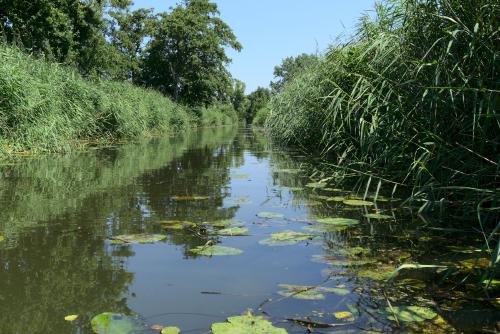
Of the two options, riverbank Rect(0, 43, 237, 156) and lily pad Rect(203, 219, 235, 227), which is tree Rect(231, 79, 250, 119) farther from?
lily pad Rect(203, 219, 235, 227)

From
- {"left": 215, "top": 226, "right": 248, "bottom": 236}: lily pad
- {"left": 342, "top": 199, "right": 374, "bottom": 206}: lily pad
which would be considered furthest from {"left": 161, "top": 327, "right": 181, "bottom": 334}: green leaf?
{"left": 342, "top": 199, "right": 374, "bottom": 206}: lily pad

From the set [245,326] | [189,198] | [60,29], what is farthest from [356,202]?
[60,29]

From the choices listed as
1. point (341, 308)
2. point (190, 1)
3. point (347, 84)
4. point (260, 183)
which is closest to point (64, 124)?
point (260, 183)

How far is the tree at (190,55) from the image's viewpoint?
35.7 meters

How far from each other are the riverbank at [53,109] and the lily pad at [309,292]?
7743mm

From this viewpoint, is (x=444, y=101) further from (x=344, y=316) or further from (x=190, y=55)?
(x=190, y=55)

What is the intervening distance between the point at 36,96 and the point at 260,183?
5.24 metres

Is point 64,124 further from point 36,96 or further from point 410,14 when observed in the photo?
point 410,14

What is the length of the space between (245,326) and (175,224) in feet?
7.45

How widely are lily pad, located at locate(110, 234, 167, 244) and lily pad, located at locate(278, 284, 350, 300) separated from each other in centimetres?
141

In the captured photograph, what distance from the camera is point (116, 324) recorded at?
2.31 metres

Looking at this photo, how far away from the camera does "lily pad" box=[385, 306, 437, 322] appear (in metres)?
2.35

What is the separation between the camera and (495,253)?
2295 millimetres

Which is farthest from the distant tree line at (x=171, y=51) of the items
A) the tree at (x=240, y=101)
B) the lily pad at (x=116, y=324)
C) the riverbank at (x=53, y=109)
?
the tree at (x=240, y=101)
